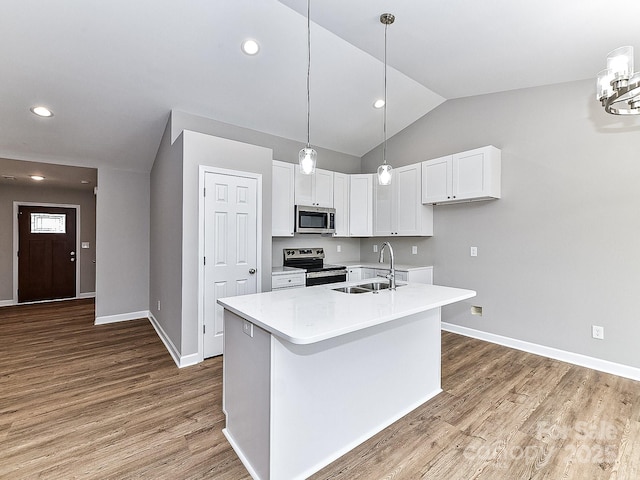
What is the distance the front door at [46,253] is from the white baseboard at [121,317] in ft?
8.93

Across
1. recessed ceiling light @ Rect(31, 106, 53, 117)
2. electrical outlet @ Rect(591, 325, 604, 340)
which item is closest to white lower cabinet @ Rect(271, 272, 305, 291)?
recessed ceiling light @ Rect(31, 106, 53, 117)

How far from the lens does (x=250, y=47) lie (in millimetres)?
2844

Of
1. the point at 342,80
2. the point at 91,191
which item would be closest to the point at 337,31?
the point at 342,80

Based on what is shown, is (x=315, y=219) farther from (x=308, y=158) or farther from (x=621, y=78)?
(x=621, y=78)

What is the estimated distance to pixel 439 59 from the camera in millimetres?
3150

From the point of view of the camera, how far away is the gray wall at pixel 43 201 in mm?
5750

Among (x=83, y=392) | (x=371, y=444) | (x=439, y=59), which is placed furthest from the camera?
(x=439, y=59)

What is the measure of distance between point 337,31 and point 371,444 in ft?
11.3

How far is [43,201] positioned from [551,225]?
8606 mm

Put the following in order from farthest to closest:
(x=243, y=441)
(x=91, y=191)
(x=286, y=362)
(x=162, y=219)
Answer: (x=91, y=191)
(x=162, y=219)
(x=243, y=441)
(x=286, y=362)

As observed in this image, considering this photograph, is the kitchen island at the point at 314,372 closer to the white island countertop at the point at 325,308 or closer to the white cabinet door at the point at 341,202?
the white island countertop at the point at 325,308

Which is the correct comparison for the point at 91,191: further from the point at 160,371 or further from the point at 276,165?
the point at 160,371

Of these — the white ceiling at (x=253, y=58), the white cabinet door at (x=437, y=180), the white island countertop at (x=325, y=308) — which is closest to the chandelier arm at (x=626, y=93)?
the white ceiling at (x=253, y=58)

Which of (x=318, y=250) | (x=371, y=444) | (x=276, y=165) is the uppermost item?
(x=276, y=165)
